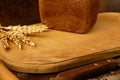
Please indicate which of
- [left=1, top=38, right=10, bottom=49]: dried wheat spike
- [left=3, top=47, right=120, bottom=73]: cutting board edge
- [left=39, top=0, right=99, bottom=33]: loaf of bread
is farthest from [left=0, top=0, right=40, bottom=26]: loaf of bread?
[left=3, top=47, right=120, bottom=73]: cutting board edge

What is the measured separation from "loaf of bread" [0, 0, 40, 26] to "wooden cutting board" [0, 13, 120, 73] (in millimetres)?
266

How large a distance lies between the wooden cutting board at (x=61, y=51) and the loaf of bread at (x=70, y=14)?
0.08 feet

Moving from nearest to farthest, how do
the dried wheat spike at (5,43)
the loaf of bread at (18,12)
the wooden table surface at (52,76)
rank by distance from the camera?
the wooden table surface at (52,76)
the dried wheat spike at (5,43)
the loaf of bread at (18,12)

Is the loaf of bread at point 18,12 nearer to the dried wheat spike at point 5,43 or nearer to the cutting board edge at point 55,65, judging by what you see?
the dried wheat spike at point 5,43

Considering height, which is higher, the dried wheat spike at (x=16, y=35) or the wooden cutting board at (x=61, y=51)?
the dried wheat spike at (x=16, y=35)

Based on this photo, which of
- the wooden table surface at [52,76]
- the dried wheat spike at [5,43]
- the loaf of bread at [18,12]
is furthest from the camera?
the loaf of bread at [18,12]

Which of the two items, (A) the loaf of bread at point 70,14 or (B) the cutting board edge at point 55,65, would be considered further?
(A) the loaf of bread at point 70,14

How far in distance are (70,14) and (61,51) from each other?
18 cm

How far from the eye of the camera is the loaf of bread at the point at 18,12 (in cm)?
95

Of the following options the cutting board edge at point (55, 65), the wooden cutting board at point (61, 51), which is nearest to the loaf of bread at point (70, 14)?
the wooden cutting board at point (61, 51)

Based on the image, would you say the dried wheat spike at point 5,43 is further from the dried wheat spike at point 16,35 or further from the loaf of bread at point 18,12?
the loaf of bread at point 18,12

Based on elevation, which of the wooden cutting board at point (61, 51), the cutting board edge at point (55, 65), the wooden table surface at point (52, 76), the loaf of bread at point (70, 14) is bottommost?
the wooden table surface at point (52, 76)

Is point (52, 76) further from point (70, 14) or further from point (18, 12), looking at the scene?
point (18, 12)

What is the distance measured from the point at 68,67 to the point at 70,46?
0.10m
